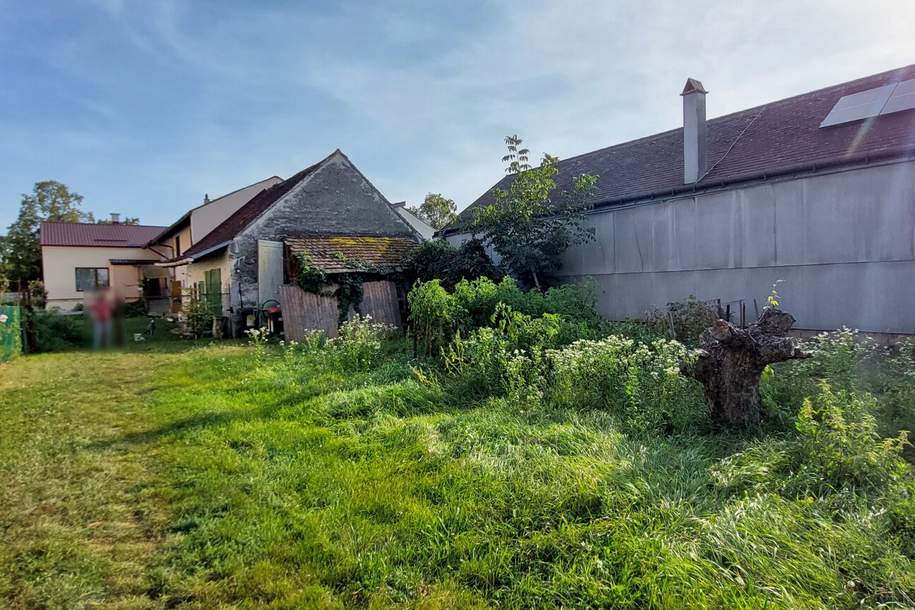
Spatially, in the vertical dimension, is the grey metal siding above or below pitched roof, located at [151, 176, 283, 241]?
below

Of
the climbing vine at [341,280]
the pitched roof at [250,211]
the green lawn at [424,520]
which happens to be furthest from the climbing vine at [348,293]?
the green lawn at [424,520]

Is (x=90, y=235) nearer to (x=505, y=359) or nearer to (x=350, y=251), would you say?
(x=350, y=251)

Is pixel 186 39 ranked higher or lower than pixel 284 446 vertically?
higher

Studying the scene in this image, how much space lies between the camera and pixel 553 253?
12969mm

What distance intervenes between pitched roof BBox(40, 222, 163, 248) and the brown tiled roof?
21.5ft

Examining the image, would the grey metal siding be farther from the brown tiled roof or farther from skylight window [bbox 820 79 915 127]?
the brown tiled roof

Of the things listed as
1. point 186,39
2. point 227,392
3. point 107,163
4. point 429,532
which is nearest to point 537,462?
point 429,532

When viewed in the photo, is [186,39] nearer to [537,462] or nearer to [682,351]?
[537,462]

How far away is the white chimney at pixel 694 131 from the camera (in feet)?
36.2

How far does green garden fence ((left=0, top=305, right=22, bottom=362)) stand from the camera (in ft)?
32.1

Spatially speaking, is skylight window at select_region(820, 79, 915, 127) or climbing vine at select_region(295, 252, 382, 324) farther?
climbing vine at select_region(295, 252, 382, 324)

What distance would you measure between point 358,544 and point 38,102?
3373 millimetres

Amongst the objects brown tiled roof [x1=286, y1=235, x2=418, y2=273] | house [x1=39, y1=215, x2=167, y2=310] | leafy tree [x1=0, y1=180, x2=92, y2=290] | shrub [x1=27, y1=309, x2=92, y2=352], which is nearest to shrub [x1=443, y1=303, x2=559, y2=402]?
house [x1=39, y1=215, x2=167, y2=310]

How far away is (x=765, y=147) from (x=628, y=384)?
919 centimetres
